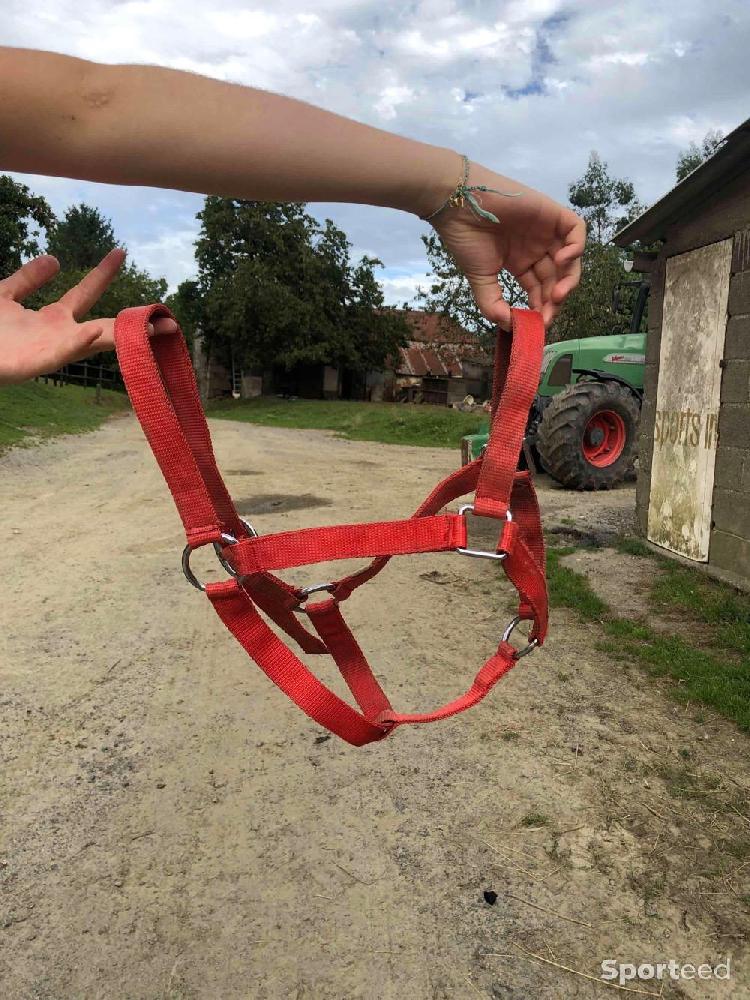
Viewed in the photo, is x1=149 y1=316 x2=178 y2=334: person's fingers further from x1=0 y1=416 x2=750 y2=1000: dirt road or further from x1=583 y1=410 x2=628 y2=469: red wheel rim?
x1=583 y1=410 x2=628 y2=469: red wheel rim

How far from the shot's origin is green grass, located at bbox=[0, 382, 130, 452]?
14.9 meters

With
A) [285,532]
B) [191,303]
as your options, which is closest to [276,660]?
[285,532]

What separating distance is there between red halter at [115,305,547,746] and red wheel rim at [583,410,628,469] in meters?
9.46

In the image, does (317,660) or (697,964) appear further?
(317,660)

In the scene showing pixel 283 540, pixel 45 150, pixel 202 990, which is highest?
pixel 45 150

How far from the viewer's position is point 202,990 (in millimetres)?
2104

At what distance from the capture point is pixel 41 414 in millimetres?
18531

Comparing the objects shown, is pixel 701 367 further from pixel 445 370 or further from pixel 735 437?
pixel 445 370

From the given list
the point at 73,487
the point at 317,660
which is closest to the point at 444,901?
the point at 317,660

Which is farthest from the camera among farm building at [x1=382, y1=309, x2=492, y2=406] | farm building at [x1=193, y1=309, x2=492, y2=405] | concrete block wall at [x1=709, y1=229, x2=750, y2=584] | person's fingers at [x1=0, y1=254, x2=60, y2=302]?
farm building at [x1=193, y1=309, x2=492, y2=405]

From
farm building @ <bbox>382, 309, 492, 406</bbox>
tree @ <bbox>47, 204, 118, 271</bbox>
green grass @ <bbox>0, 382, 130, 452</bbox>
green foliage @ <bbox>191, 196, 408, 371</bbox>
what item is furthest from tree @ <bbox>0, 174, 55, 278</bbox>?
tree @ <bbox>47, 204, 118, 271</bbox>

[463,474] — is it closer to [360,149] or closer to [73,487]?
[360,149]

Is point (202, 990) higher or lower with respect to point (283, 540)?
lower

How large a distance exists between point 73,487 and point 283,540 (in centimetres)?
940
